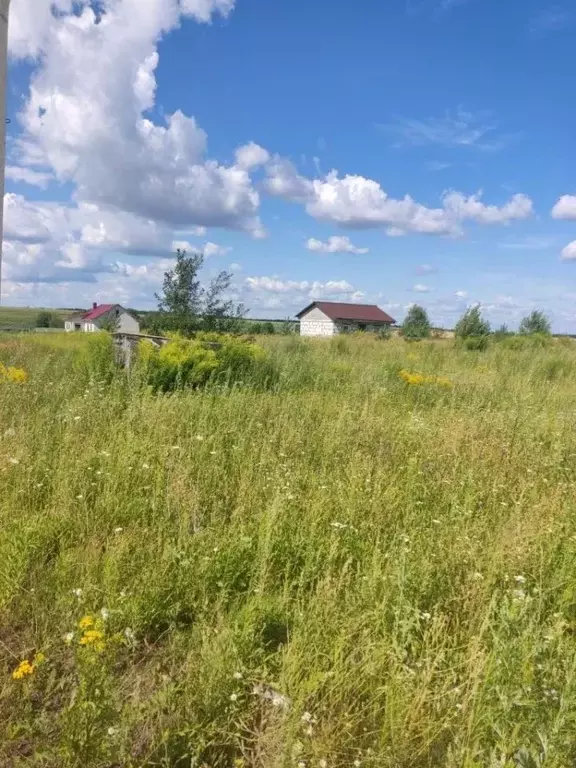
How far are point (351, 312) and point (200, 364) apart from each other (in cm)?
5285

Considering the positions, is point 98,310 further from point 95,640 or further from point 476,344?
point 95,640

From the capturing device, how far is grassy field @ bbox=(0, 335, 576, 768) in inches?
71.3

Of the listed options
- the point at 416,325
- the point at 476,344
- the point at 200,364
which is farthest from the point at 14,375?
the point at 416,325

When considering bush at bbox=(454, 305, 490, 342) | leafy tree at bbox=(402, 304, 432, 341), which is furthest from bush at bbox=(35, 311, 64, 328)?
bush at bbox=(454, 305, 490, 342)

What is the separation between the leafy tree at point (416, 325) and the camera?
34.5 meters

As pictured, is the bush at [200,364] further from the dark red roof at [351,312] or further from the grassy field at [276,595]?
the dark red roof at [351,312]

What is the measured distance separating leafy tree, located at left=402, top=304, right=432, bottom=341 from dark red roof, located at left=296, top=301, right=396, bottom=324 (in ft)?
42.8

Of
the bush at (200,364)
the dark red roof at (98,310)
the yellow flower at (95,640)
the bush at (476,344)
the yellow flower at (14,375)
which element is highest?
the dark red roof at (98,310)

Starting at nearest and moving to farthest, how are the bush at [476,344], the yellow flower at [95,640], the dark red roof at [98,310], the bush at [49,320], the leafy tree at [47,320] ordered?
the yellow flower at [95,640] → the bush at [476,344] → the dark red roof at [98,310] → the leafy tree at [47,320] → the bush at [49,320]

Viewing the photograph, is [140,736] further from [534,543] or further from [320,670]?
[534,543]

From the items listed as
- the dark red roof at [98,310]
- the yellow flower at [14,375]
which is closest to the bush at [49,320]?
the dark red roof at [98,310]

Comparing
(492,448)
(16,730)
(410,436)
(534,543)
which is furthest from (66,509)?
(492,448)

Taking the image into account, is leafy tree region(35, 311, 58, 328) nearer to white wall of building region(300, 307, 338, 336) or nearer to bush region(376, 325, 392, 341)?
white wall of building region(300, 307, 338, 336)

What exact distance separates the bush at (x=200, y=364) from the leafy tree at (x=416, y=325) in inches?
923
